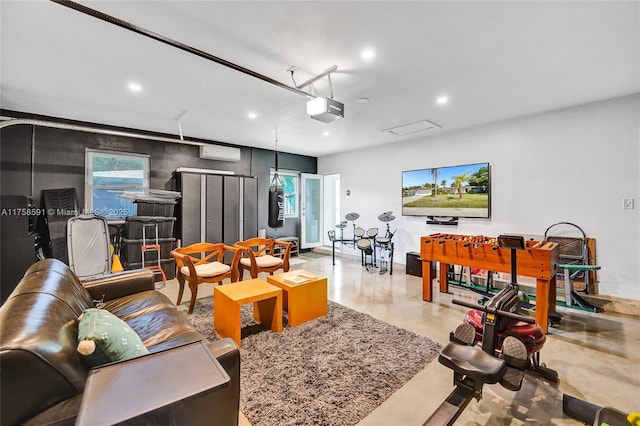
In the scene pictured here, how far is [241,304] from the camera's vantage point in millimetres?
2650

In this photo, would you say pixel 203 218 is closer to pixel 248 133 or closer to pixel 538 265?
pixel 248 133

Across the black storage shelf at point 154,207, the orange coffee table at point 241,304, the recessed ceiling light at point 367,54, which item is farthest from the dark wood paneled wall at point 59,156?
the recessed ceiling light at point 367,54

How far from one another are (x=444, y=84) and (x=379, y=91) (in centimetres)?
73

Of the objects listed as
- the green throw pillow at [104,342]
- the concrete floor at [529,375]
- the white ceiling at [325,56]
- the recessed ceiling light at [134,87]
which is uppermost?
the recessed ceiling light at [134,87]

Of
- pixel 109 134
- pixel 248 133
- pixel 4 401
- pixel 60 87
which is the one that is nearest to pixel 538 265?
pixel 4 401

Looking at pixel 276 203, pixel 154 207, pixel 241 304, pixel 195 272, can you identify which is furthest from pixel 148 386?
pixel 276 203

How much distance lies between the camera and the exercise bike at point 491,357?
1.48 m

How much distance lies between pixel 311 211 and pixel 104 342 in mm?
6928

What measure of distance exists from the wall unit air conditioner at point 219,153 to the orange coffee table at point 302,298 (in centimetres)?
364

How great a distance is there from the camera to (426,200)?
5523 mm

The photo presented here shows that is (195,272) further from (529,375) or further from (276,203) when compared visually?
(529,375)

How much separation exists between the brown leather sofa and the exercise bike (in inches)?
A: 44.9

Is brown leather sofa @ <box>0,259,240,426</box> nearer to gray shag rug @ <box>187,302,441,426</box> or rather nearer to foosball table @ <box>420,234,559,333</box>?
gray shag rug @ <box>187,302,441,426</box>

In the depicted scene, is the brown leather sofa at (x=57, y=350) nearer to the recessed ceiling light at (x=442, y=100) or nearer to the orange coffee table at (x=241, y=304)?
the orange coffee table at (x=241, y=304)
